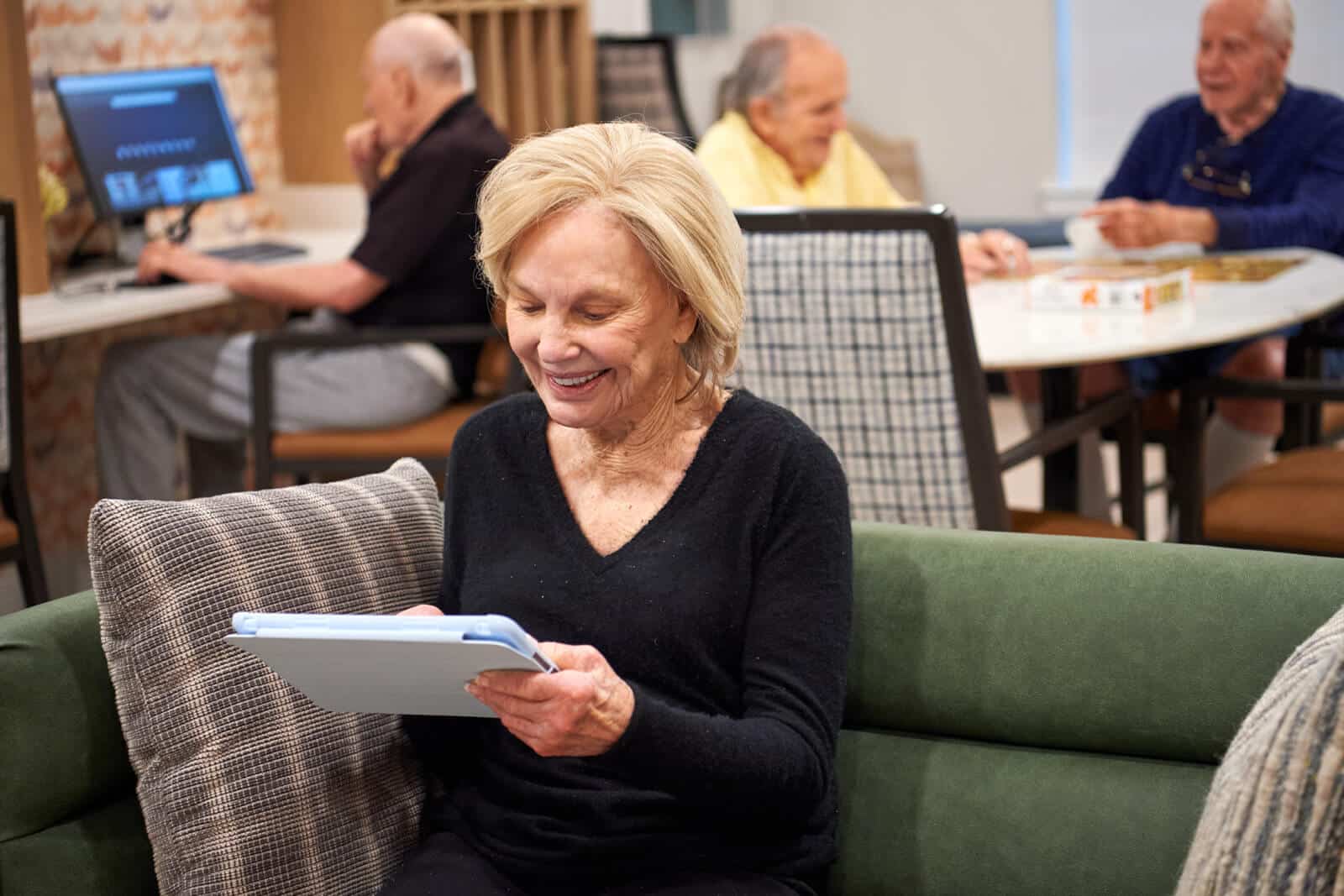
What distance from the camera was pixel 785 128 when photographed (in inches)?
139

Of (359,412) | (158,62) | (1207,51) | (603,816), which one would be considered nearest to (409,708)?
(603,816)

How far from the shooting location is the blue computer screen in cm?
408

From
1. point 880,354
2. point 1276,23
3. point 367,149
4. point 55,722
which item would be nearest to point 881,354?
point 880,354

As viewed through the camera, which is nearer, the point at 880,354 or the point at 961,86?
the point at 880,354

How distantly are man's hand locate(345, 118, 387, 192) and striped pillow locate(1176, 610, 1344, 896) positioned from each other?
11.4 ft

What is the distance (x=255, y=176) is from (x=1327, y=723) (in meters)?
4.45

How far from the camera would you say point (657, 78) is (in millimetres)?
5953

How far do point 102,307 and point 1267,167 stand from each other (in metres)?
2.66

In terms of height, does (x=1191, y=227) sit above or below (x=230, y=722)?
above

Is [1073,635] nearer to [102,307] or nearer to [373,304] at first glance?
[373,304]

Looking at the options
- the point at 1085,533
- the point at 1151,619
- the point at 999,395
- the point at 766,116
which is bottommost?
the point at 999,395

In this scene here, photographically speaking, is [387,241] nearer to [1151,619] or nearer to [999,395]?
[1151,619]

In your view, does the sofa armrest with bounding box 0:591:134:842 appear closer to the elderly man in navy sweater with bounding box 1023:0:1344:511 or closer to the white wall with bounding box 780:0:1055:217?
the elderly man in navy sweater with bounding box 1023:0:1344:511

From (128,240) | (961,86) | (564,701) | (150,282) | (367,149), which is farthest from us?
(961,86)
